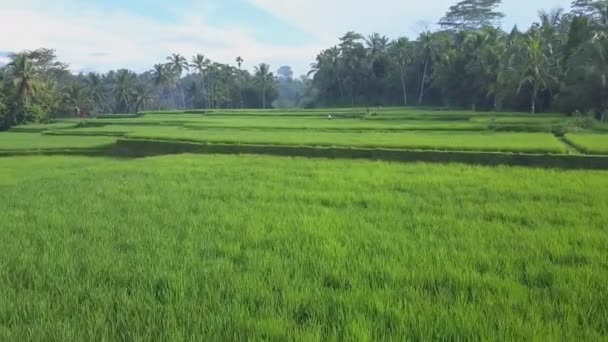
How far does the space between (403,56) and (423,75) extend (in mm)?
2689

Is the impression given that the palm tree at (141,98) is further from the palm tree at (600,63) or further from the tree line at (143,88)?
the palm tree at (600,63)

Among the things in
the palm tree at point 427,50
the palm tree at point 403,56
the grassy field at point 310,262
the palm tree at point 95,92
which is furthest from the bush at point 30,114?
the grassy field at point 310,262

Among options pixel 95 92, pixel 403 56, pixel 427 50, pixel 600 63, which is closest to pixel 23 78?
Answer: pixel 95 92

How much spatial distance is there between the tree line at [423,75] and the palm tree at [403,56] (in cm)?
10

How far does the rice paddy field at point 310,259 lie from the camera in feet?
10.7

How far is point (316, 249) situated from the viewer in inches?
197

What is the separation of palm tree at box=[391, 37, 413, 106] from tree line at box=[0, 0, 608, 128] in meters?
0.10

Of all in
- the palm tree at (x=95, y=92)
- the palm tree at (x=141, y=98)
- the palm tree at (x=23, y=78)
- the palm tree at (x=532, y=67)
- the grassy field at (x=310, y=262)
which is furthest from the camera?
the palm tree at (x=141, y=98)

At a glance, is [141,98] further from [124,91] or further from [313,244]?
[313,244]

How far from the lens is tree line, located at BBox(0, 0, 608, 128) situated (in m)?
28.6

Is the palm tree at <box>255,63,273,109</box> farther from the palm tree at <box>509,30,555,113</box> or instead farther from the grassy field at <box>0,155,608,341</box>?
the grassy field at <box>0,155,608,341</box>

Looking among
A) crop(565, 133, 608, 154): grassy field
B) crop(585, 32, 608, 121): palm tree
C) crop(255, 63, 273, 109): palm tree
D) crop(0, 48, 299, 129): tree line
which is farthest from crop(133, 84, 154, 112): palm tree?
crop(565, 133, 608, 154): grassy field

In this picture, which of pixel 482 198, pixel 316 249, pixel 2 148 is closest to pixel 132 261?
pixel 316 249

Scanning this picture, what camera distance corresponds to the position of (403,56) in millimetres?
50156
